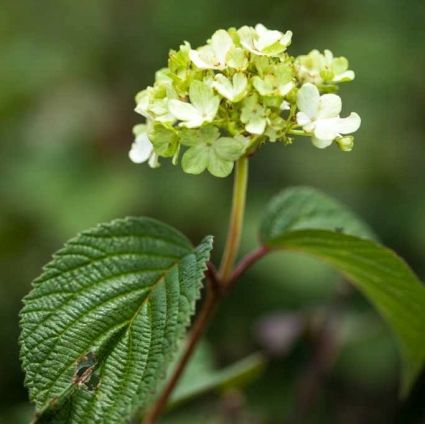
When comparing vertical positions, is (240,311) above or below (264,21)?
below

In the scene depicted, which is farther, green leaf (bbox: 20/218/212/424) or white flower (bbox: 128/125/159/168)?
white flower (bbox: 128/125/159/168)

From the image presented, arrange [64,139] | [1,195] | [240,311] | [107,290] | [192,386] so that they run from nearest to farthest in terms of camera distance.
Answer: [107,290] → [192,386] → [240,311] → [1,195] → [64,139]

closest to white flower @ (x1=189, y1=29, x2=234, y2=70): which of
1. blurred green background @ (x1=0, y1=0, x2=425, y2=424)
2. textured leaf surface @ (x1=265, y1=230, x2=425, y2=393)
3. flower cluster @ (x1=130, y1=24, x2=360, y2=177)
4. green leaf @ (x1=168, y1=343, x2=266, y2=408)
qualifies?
flower cluster @ (x1=130, y1=24, x2=360, y2=177)

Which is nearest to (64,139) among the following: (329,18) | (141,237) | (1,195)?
(1,195)

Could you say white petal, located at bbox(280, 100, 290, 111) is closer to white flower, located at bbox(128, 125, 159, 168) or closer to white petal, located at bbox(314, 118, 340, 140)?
white petal, located at bbox(314, 118, 340, 140)

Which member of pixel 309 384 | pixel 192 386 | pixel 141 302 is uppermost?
pixel 141 302

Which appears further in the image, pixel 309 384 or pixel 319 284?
pixel 319 284

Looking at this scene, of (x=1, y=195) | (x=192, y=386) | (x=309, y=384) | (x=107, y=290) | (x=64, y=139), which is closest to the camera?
(x=107, y=290)

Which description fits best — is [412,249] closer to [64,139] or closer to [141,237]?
[64,139]
